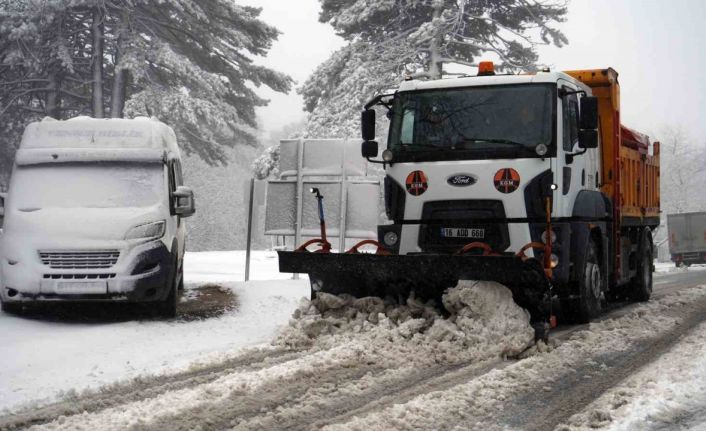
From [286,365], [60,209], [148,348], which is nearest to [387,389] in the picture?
[286,365]

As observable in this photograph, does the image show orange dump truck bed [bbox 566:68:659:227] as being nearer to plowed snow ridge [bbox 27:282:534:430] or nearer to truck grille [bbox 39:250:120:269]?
plowed snow ridge [bbox 27:282:534:430]

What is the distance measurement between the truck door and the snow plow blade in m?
33.7

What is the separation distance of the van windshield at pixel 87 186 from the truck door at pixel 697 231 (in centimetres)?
3364

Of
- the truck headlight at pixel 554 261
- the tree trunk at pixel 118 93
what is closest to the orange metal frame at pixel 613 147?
the truck headlight at pixel 554 261

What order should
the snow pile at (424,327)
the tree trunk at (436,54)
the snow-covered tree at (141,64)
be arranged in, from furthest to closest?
1. the tree trunk at (436,54)
2. the snow-covered tree at (141,64)
3. the snow pile at (424,327)

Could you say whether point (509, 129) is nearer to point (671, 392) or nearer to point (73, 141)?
point (671, 392)

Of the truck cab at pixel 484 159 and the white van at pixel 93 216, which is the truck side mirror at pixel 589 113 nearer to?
the truck cab at pixel 484 159

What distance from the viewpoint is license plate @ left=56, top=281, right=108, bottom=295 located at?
9.26m

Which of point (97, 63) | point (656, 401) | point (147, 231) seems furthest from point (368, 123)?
point (97, 63)

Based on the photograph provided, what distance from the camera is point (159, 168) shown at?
10570mm

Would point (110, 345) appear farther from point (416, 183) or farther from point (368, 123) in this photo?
point (368, 123)

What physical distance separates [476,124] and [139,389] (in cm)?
464

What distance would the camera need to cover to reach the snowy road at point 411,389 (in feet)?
16.6

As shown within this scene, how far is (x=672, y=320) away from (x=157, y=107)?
686 inches
